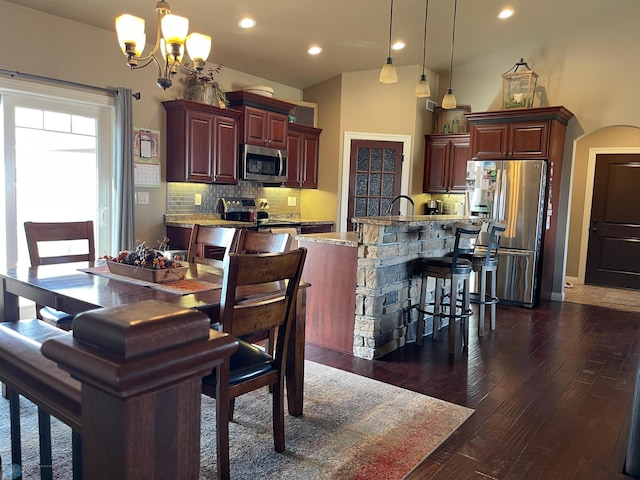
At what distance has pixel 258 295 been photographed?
2123mm

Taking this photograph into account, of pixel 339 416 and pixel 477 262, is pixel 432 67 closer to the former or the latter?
pixel 477 262

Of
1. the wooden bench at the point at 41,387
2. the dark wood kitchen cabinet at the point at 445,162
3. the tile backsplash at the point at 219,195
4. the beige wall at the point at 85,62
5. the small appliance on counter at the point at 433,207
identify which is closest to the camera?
the wooden bench at the point at 41,387

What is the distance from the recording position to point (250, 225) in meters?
5.35

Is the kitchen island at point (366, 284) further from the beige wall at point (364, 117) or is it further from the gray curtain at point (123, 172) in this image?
the beige wall at point (364, 117)

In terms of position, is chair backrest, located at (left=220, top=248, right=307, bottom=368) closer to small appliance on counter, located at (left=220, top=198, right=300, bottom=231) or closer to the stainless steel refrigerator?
small appliance on counter, located at (left=220, top=198, right=300, bottom=231)

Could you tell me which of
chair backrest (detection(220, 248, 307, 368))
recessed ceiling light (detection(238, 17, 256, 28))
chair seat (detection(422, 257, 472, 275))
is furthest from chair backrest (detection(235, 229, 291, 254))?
recessed ceiling light (detection(238, 17, 256, 28))

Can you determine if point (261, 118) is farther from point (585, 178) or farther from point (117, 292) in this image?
point (585, 178)

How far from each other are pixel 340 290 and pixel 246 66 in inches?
136

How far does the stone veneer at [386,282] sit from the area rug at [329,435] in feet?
1.90

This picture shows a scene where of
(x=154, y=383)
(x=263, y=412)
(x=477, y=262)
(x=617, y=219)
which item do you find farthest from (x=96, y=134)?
(x=617, y=219)

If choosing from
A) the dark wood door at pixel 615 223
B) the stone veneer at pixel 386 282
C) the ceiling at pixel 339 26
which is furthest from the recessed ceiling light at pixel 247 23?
the dark wood door at pixel 615 223

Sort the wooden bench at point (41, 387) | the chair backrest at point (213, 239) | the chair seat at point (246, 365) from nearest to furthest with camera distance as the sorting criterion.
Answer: the wooden bench at point (41, 387) < the chair seat at point (246, 365) < the chair backrest at point (213, 239)

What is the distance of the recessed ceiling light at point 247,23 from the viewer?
4.62 m

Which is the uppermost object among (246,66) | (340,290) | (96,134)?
(246,66)
